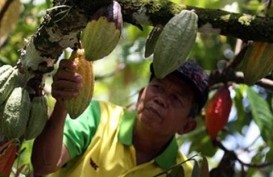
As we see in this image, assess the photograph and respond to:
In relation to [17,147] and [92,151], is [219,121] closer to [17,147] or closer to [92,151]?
[92,151]

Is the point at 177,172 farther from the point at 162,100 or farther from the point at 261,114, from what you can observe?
the point at 261,114

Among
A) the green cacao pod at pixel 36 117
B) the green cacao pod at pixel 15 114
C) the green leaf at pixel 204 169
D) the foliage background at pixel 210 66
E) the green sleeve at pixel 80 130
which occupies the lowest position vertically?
the foliage background at pixel 210 66

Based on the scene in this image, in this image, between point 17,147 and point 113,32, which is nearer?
point 113,32

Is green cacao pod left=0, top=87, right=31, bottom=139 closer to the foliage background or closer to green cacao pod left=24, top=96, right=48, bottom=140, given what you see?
green cacao pod left=24, top=96, right=48, bottom=140

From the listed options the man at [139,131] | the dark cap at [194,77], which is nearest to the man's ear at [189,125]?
the man at [139,131]

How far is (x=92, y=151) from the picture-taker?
2.50 m

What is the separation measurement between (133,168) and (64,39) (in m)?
0.91

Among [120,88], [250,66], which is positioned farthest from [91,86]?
[120,88]

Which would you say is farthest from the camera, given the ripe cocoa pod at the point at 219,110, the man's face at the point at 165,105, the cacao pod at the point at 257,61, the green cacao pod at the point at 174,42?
the ripe cocoa pod at the point at 219,110

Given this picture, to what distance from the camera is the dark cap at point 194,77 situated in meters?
2.66

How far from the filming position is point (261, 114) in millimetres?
3045

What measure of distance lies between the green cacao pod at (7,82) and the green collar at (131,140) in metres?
0.86

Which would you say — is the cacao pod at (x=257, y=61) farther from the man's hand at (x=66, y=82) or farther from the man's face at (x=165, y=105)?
the man's face at (x=165, y=105)

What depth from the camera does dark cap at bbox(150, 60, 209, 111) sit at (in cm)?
266
